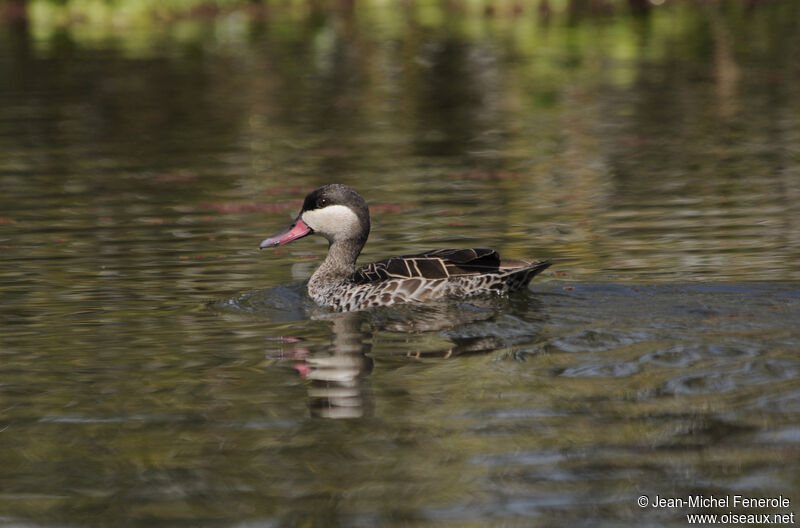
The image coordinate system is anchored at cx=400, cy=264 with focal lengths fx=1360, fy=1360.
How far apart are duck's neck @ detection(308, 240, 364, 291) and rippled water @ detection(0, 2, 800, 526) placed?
0.86ft

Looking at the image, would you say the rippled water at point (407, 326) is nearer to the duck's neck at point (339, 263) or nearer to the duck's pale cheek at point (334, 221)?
the duck's neck at point (339, 263)

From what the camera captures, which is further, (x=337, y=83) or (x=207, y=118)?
(x=337, y=83)

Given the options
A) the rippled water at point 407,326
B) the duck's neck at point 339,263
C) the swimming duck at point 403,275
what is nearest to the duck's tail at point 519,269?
the swimming duck at point 403,275

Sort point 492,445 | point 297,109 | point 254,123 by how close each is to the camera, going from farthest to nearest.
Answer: point 297,109, point 254,123, point 492,445

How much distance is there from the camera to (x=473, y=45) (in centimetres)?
3772

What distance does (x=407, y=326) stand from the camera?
9.23 metres

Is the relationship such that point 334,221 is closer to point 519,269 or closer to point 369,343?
point 519,269

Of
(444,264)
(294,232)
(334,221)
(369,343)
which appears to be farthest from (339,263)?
(369,343)

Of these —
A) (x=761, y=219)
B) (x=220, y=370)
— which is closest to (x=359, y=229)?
(x=220, y=370)

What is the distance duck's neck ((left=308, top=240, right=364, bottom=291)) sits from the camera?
10.7 m

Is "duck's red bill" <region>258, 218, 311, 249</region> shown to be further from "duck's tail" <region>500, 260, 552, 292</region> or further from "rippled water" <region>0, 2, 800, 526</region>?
"duck's tail" <region>500, 260, 552, 292</region>

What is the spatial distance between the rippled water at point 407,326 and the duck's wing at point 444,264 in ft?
0.81

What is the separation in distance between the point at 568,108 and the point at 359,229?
1358 cm

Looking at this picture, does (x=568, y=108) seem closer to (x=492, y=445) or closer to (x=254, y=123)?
(x=254, y=123)
